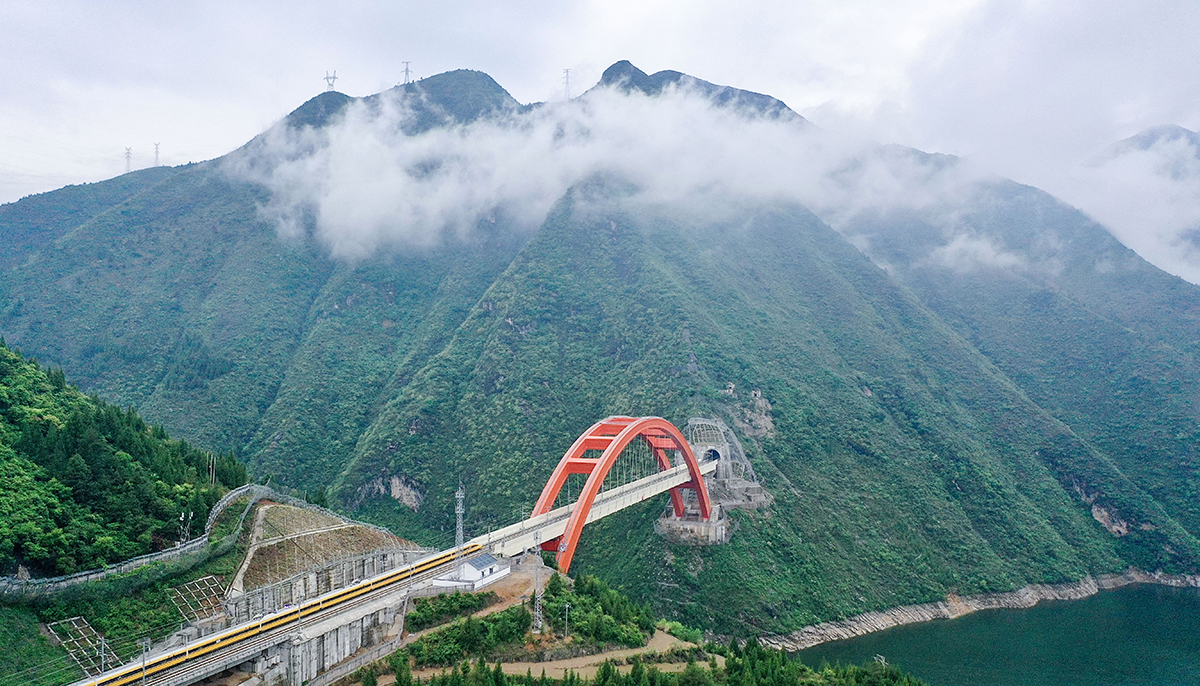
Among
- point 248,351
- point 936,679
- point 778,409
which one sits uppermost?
point 248,351

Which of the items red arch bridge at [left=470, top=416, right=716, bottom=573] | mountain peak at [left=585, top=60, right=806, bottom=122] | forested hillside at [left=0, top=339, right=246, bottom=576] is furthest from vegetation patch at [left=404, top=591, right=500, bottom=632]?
mountain peak at [left=585, top=60, right=806, bottom=122]

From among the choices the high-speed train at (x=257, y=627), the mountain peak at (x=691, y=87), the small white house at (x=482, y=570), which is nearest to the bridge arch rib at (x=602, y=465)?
the small white house at (x=482, y=570)

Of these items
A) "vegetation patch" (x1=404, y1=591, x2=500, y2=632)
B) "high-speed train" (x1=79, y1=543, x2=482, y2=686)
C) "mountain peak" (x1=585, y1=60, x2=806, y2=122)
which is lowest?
"vegetation patch" (x1=404, y1=591, x2=500, y2=632)

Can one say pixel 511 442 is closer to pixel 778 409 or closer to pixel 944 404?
pixel 778 409

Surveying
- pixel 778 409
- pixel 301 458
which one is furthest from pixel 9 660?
pixel 778 409

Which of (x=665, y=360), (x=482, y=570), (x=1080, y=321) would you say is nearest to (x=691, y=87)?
(x=1080, y=321)

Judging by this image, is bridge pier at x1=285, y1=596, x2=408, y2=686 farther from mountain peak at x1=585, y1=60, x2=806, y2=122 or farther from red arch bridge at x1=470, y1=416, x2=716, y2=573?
mountain peak at x1=585, y1=60, x2=806, y2=122

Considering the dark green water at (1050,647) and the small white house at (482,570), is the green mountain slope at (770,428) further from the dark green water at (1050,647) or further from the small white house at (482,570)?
the small white house at (482,570)
